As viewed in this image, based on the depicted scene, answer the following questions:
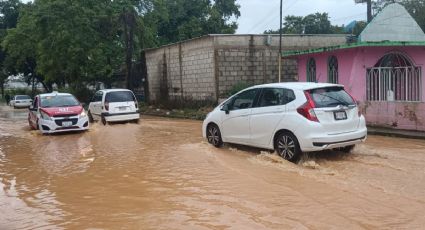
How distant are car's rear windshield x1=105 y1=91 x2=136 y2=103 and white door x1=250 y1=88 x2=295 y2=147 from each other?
10.0 meters

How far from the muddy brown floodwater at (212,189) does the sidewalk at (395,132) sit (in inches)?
43.8

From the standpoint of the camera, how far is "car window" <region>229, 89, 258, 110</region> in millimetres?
10445

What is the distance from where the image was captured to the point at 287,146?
928 cm

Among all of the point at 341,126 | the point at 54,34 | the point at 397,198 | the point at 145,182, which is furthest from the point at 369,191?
the point at 54,34

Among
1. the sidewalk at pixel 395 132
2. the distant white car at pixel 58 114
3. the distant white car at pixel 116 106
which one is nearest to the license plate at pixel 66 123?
the distant white car at pixel 58 114

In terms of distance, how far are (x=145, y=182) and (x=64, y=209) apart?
1799 mm

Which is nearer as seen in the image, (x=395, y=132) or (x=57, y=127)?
(x=395, y=132)

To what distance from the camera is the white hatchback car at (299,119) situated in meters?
8.88

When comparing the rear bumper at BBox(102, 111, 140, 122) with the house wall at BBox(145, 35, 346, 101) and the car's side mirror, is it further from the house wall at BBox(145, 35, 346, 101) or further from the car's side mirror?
the car's side mirror

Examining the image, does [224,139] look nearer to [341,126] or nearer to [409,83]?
[341,126]

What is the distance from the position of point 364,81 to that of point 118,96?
31.7ft

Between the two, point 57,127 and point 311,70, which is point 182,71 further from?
point 57,127

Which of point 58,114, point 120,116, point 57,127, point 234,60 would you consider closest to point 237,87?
point 234,60

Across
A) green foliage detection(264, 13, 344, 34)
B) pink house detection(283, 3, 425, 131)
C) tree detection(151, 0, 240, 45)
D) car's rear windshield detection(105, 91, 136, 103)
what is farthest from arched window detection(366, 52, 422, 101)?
green foliage detection(264, 13, 344, 34)
